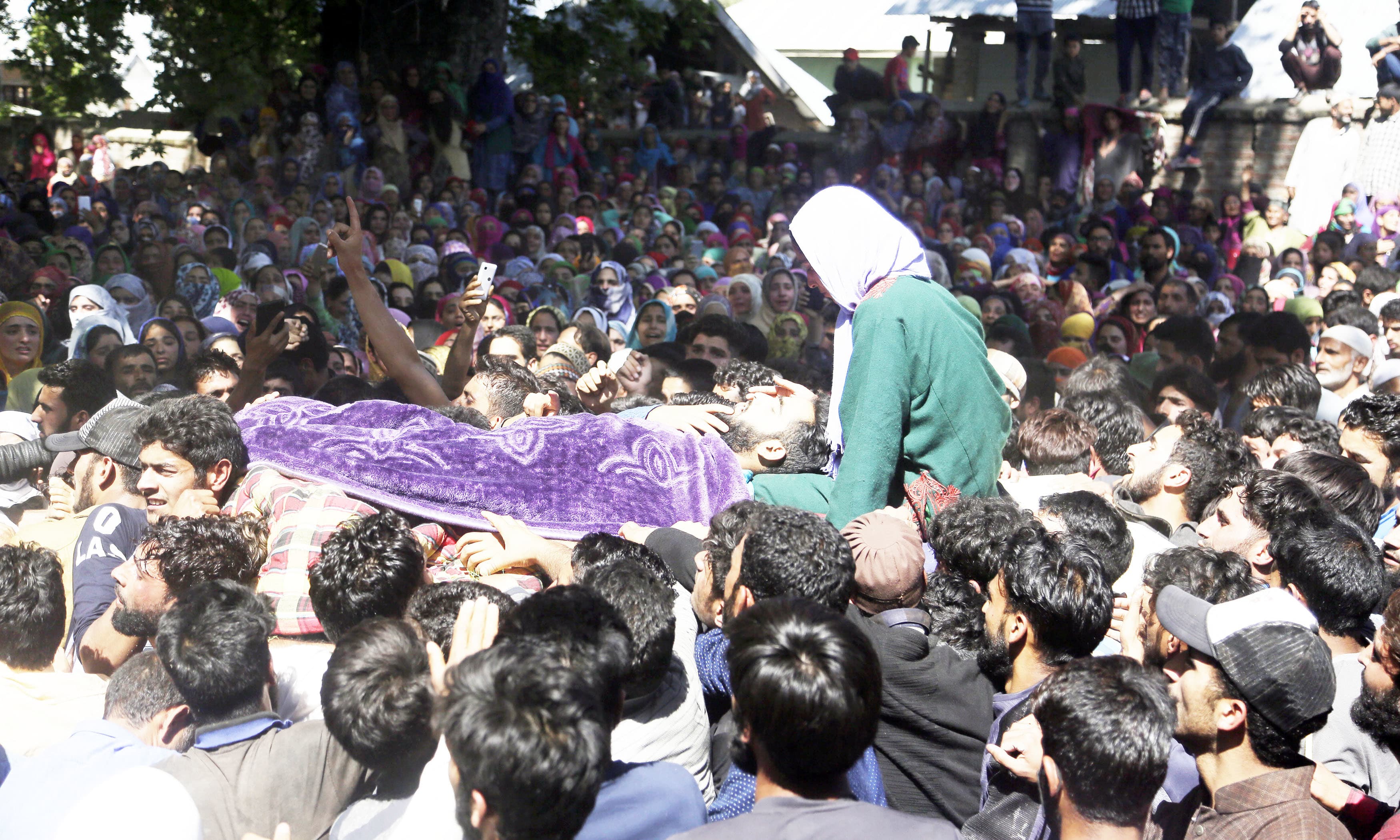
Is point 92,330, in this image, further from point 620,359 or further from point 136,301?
point 620,359

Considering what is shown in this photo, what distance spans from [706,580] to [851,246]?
3.11 ft

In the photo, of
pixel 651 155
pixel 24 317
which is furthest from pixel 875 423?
pixel 651 155

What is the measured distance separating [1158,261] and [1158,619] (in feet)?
26.8

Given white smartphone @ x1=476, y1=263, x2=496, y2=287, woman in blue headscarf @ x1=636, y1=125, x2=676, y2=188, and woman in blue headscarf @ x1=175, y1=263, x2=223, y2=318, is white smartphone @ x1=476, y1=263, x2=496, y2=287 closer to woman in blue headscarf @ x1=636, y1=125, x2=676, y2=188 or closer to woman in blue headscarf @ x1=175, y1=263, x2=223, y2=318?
woman in blue headscarf @ x1=175, y1=263, x2=223, y2=318

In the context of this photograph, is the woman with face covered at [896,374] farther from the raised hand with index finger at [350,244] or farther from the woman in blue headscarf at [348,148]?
the woman in blue headscarf at [348,148]

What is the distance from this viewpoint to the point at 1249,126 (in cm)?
1319

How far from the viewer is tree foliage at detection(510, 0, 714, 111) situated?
12.3m

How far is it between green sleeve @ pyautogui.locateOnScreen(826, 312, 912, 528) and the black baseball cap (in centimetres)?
89

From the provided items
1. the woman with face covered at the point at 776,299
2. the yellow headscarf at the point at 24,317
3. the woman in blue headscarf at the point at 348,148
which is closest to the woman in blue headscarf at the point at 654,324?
the woman with face covered at the point at 776,299

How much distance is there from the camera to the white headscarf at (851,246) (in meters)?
3.19

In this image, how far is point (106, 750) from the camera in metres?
2.25

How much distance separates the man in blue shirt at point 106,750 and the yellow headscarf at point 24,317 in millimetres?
4264

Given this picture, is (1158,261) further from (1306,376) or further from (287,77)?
(287,77)

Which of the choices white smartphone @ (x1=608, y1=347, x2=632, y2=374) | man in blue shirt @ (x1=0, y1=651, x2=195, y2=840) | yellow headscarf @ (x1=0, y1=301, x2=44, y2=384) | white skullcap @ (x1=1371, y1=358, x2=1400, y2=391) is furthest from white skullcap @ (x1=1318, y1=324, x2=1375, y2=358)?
yellow headscarf @ (x1=0, y1=301, x2=44, y2=384)
